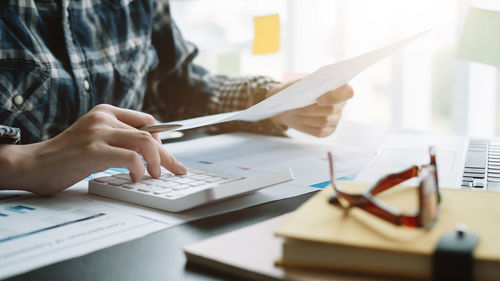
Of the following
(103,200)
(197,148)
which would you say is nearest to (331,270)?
(103,200)

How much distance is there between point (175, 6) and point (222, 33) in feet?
1.02

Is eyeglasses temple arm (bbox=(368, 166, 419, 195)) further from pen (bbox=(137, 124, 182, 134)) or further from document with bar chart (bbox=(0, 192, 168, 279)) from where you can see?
pen (bbox=(137, 124, 182, 134))

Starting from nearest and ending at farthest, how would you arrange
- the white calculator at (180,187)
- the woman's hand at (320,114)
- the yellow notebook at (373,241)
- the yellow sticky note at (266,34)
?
1. the yellow notebook at (373,241)
2. the white calculator at (180,187)
3. the woman's hand at (320,114)
4. the yellow sticky note at (266,34)

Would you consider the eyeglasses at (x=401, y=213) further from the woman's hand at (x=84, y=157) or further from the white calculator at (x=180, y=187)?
the woman's hand at (x=84, y=157)

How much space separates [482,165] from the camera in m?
0.64

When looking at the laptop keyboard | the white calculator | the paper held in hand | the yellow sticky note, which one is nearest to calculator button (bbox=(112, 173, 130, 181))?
the white calculator

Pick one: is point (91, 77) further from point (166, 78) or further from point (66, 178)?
point (66, 178)

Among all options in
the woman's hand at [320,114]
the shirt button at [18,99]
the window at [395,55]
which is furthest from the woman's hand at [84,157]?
the window at [395,55]

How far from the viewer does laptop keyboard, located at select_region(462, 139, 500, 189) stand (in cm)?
57

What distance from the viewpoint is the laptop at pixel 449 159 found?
0.59m

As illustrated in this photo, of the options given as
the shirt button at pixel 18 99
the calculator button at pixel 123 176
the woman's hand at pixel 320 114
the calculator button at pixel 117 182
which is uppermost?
the shirt button at pixel 18 99

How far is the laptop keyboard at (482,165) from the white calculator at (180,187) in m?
0.22

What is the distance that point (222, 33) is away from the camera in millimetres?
1967

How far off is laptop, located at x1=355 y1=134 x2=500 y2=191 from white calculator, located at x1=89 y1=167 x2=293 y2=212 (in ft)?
0.47
